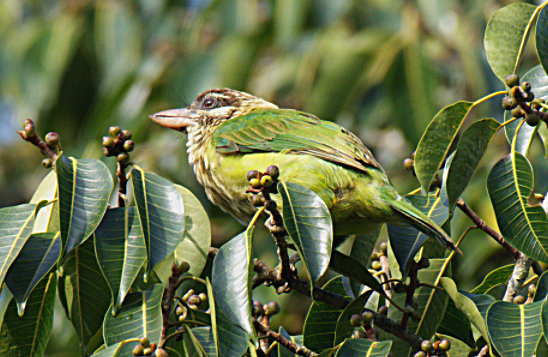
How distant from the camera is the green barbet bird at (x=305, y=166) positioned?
255cm

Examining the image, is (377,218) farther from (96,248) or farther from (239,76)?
(239,76)

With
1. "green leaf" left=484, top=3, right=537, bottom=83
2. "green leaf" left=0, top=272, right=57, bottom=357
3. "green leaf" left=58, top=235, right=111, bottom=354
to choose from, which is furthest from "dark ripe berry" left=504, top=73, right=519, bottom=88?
"green leaf" left=0, top=272, right=57, bottom=357

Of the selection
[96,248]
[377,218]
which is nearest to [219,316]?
[96,248]

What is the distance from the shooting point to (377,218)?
2566 mm

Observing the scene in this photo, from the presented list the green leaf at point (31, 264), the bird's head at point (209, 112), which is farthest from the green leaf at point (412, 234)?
the bird's head at point (209, 112)

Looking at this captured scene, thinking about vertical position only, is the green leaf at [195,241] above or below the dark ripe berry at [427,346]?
above

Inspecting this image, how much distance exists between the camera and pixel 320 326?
2070 millimetres

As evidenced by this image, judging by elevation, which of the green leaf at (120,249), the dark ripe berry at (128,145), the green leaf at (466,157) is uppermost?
the green leaf at (466,157)

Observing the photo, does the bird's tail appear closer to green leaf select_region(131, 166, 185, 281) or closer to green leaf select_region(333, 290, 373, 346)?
green leaf select_region(333, 290, 373, 346)

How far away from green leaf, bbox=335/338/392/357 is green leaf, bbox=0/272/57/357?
92 cm

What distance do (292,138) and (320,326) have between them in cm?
115

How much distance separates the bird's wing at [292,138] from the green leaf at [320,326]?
785mm

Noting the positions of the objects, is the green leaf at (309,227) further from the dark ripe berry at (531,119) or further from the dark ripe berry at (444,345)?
the dark ripe berry at (531,119)

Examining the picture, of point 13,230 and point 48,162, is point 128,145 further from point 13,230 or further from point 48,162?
point 13,230
